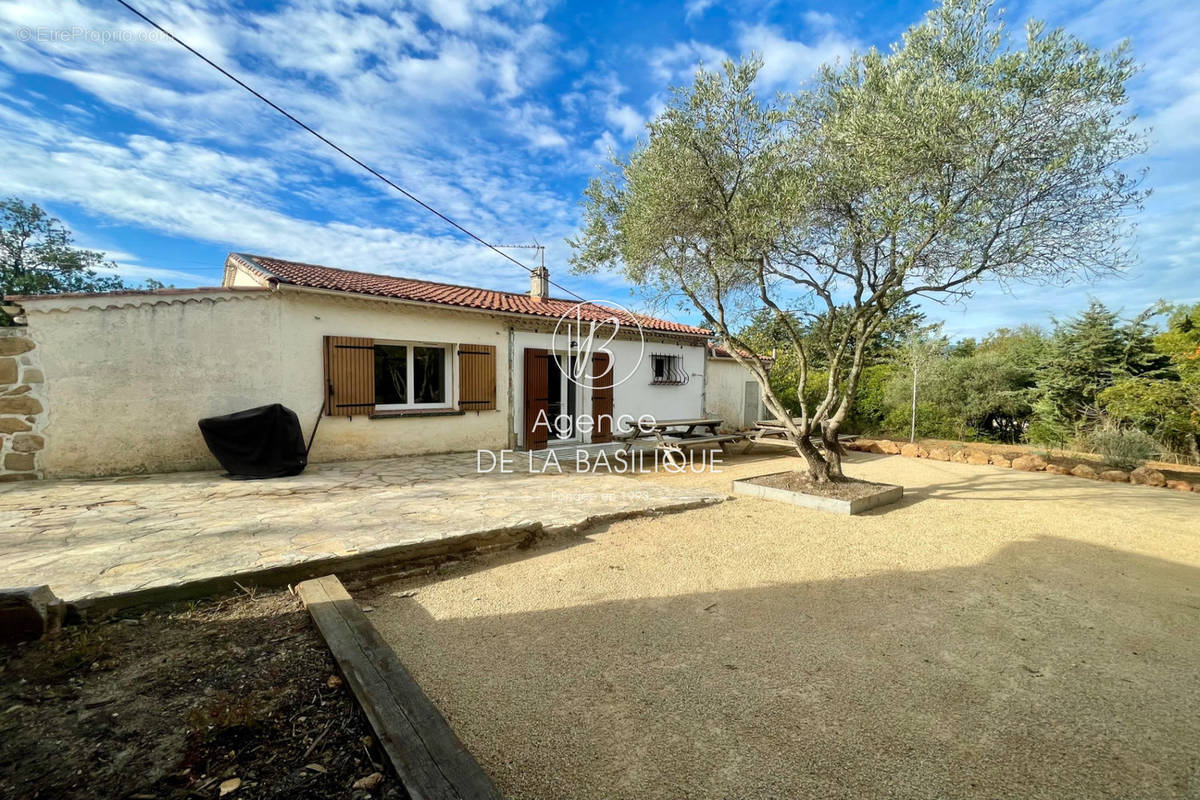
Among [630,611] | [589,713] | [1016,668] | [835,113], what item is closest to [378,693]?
[589,713]

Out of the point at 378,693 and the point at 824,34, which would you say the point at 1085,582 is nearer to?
the point at 378,693

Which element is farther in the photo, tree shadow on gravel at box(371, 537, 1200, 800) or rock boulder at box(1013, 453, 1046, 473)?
rock boulder at box(1013, 453, 1046, 473)

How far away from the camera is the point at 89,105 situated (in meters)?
6.26

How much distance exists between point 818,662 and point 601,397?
806 centimetres

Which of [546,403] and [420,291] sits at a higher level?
[420,291]

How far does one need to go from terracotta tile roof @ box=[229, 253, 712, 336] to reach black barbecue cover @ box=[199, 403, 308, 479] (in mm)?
1888

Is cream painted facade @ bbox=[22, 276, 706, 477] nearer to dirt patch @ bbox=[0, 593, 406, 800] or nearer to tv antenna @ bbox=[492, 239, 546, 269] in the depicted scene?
tv antenna @ bbox=[492, 239, 546, 269]

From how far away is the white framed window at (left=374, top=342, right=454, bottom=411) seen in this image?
8000mm

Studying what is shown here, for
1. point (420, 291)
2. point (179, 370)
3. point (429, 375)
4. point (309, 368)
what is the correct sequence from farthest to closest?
1. point (420, 291)
2. point (429, 375)
3. point (309, 368)
4. point (179, 370)

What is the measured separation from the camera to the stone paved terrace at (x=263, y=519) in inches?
116

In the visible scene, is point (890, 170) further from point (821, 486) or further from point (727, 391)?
point (727, 391)

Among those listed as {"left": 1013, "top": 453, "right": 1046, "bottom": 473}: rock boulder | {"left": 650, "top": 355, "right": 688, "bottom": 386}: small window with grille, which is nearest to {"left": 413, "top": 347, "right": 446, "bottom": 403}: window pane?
{"left": 650, "top": 355, "right": 688, "bottom": 386}: small window with grille

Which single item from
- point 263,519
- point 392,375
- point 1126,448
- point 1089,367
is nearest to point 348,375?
point 392,375

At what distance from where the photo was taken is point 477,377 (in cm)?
850
